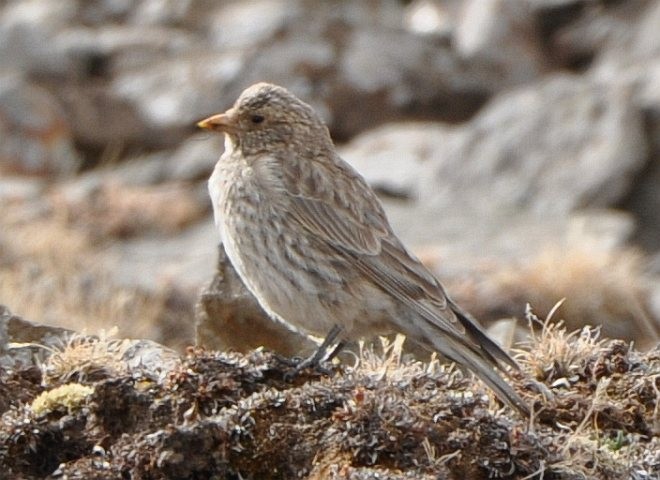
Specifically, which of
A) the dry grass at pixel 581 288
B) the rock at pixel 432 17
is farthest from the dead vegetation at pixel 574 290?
the rock at pixel 432 17

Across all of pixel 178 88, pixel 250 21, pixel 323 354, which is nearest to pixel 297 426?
pixel 323 354

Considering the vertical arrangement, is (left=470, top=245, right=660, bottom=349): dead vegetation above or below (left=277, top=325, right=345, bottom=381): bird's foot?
above

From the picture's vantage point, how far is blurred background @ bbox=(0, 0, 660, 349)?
62.5 ft

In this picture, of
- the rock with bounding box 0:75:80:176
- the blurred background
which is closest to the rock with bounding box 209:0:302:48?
the blurred background

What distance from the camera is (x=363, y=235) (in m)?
9.62

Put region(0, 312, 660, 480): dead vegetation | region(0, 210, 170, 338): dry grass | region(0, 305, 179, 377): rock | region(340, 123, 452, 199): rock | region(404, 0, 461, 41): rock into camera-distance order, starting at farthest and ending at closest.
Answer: region(404, 0, 461, 41): rock
region(340, 123, 452, 199): rock
region(0, 210, 170, 338): dry grass
region(0, 305, 179, 377): rock
region(0, 312, 660, 480): dead vegetation

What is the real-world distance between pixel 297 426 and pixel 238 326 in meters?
2.62

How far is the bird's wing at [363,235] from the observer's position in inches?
364

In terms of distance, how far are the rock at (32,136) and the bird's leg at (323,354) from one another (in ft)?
61.7

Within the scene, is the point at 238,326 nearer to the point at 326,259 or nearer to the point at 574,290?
the point at 326,259

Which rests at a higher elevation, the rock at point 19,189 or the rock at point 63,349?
the rock at point 19,189

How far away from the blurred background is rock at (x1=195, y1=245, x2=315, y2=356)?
4988 mm

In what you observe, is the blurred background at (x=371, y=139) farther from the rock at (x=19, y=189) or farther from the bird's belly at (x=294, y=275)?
the bird's belly at (x=294, y=275)

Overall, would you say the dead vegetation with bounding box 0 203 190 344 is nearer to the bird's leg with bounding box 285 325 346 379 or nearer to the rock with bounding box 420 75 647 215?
the bird's leg with bounding box 285 325 346 379
